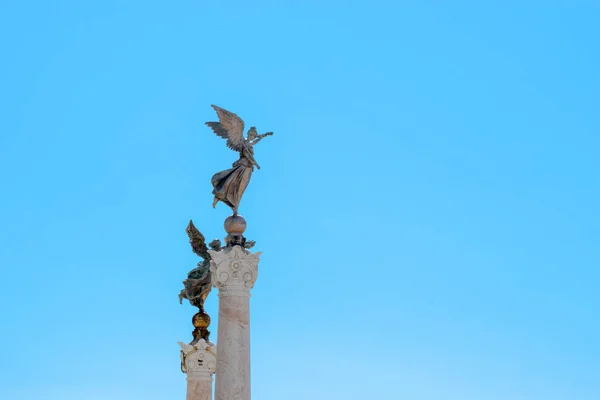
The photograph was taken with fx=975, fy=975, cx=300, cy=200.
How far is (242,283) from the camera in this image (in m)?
22.0

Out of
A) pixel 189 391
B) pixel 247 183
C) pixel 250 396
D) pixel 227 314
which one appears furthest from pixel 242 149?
pixel 189 391

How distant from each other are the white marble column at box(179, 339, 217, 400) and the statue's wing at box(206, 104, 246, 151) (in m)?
6.94

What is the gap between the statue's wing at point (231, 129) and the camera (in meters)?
23.1

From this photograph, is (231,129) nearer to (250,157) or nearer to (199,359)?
(250,157)

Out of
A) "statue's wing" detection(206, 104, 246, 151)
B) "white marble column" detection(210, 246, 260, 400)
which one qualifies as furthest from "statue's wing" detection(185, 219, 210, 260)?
"white marble column" detection(210, 246, 260, 400)

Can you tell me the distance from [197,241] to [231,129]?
5411mm

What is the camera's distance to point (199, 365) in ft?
90.0

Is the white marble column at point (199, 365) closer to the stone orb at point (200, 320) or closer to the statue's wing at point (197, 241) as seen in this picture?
the stone orb at point (200, 320)

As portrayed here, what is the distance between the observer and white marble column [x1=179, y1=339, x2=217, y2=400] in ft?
89.8

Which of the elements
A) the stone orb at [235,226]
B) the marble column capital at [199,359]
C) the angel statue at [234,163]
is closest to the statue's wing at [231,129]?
the angel statue at [234,163]

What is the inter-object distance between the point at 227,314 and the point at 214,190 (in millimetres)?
3038

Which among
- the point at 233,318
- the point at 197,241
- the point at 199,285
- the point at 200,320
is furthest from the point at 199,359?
the point at 233,318

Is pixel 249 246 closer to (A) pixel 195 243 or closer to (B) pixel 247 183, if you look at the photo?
(B) pixel 247 183

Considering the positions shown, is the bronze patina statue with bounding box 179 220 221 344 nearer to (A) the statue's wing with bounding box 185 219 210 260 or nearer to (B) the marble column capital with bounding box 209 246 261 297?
(A) the statue's wing with bounding box 185 219 210 260
